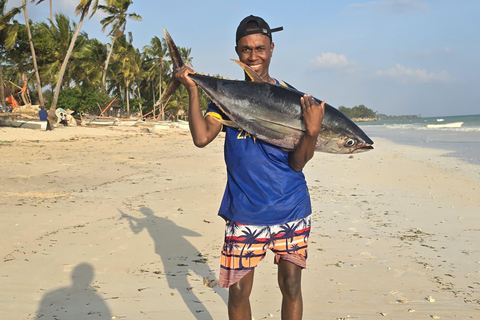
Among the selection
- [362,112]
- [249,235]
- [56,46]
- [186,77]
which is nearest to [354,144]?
[249,235]

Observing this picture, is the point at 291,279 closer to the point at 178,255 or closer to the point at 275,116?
the point at 275,116

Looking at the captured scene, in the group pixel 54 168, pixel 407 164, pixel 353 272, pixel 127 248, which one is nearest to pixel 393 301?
pixel 353 272

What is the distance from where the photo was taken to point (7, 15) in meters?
25.7

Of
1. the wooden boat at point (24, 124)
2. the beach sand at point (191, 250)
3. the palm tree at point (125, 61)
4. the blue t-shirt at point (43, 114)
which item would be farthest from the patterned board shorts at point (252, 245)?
the palm tree at point (125, 61)

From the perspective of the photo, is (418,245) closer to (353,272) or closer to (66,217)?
(353,272)

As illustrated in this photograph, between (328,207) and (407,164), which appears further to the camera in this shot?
(407,164)

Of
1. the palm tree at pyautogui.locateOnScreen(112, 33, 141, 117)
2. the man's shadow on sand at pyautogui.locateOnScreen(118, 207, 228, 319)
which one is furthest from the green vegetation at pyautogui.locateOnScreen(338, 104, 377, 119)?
the man's shadow on sand at pyautogui.locateOnScreen(118, 207, 228, 319)

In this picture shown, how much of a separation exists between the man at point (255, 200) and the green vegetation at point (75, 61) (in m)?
16.1

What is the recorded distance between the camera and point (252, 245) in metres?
2.27

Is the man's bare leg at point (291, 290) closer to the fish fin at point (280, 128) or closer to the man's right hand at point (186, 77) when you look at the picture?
the fish fin at point (280, 128)

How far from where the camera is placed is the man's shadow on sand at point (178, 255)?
3.40m

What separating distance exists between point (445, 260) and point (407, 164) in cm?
978

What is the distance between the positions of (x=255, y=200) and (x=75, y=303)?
1807 mm

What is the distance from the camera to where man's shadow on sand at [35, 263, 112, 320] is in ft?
9.77
